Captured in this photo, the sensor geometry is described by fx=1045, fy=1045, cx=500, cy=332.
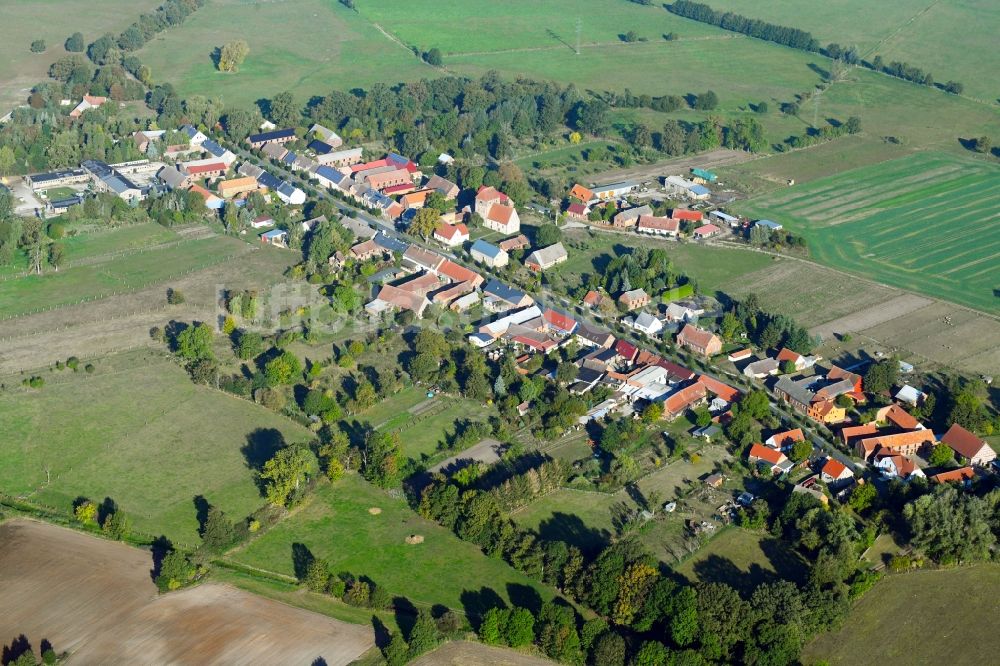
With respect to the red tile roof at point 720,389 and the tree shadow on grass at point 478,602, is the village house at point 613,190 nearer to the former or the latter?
the red tile roof at point 720,389

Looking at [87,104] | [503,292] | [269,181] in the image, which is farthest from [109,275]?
[87,104]

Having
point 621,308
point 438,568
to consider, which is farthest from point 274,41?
point 438,568

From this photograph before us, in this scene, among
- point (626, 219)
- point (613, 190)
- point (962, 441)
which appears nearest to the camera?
point (962, 441)

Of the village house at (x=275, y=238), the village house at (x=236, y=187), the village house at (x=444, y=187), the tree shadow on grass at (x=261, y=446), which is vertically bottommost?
the tree shadow on grass at (x=261, y=446)

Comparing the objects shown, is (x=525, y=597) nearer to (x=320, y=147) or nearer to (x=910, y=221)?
(x=910, y=221)

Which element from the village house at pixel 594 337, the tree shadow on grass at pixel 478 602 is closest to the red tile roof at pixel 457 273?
the village house at pixel 594 337

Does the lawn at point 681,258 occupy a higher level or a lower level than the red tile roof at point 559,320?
higher
